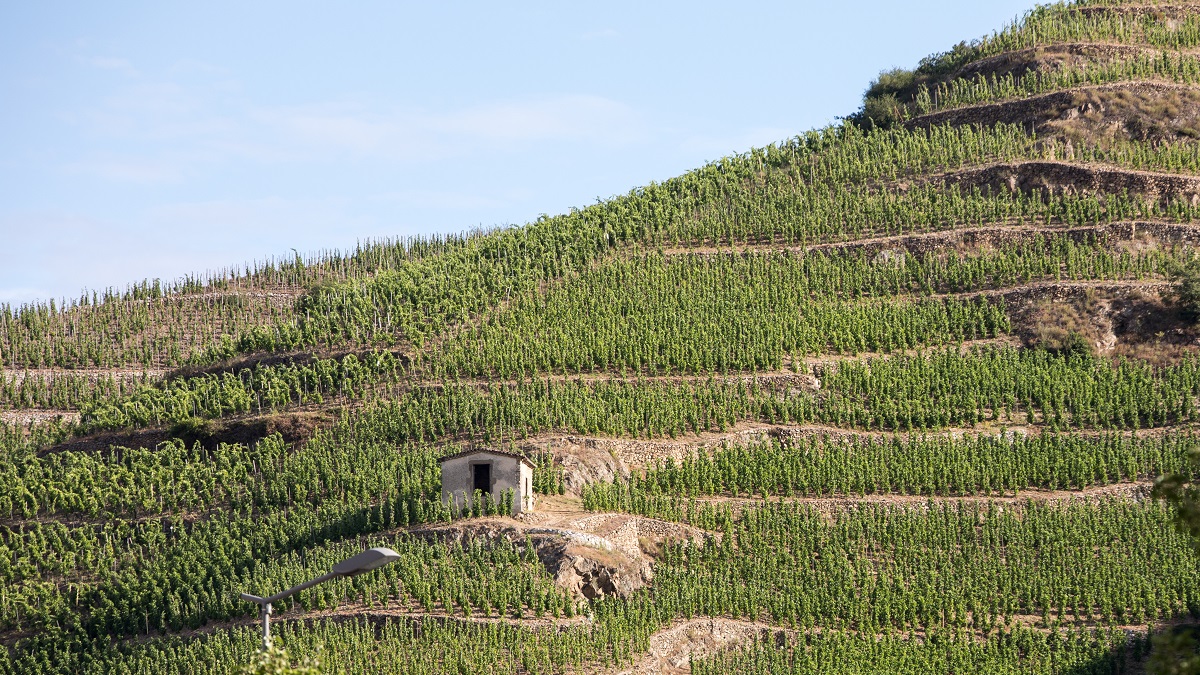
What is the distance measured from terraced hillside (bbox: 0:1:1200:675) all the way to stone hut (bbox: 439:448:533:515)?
31.1 inches

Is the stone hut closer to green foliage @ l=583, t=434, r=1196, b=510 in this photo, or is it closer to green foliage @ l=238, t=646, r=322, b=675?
green foliage @ l=583, t=434, r=1196, b=510

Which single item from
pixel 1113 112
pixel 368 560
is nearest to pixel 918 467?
pixel 1113 112

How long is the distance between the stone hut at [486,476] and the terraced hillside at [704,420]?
791 millimetres

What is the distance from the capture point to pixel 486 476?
54.7 meters

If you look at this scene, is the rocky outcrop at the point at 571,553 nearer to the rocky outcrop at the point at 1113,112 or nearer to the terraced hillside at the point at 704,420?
the terraced hillside at the point at 704,420

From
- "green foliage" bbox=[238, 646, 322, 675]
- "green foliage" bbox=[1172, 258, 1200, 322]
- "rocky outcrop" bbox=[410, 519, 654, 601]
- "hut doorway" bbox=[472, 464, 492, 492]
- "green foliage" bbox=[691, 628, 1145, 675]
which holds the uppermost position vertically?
"green foliage" bbox=[1172, 258, 1200, 322]

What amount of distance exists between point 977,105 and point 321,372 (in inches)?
1489

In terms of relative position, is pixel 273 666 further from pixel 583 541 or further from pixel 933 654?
pixel 933 654

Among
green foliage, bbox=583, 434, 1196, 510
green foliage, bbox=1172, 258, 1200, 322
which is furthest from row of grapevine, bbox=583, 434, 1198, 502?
green foliage, bbox=1172, 258, 1200, 322

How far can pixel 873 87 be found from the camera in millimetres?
96125

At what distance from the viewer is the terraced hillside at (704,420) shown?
168 feet

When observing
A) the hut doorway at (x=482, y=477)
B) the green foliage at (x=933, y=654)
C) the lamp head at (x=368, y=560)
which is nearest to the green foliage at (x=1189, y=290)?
the green foliage at (x=933, y=654)

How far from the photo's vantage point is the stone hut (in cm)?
5434

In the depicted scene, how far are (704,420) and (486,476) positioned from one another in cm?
1127
